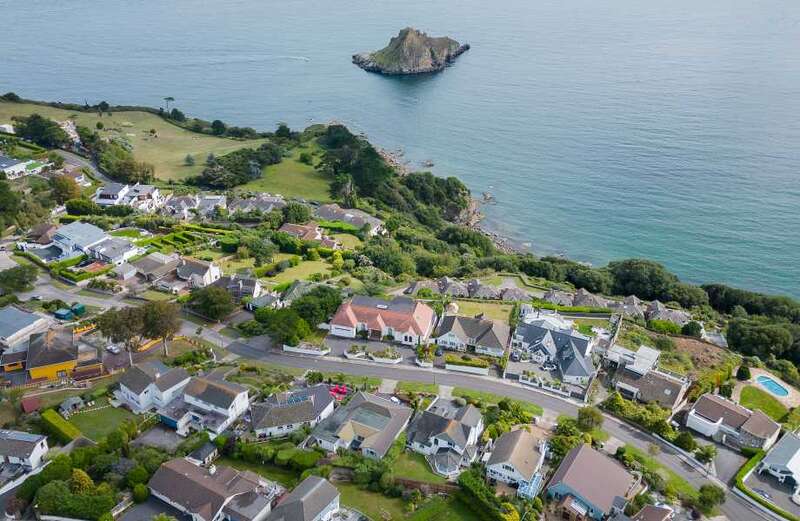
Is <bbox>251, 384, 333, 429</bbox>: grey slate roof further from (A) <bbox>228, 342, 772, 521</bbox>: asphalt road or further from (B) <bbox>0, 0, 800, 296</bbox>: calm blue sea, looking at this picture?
(B) <bbox>0, 0, 800, 296</bbox>: calm blue sea

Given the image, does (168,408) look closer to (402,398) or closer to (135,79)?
(402,398)

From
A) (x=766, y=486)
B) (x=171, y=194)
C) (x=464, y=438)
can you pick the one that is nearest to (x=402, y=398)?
(x=464, y=438)

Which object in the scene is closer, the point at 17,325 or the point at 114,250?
the point at 17,325

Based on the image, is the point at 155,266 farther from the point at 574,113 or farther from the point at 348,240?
the point at 574,113

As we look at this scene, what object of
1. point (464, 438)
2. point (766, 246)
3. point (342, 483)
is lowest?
point (342, 483)

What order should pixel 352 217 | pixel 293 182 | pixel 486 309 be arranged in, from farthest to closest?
pixel 293 182 < pixel 352 217 < pixel 486 309

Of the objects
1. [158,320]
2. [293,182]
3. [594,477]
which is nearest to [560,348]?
[594,477]

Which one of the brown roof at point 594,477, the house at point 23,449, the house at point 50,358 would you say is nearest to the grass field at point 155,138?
the house at point 50,358

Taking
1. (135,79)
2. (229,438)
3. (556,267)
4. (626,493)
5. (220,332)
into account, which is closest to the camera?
(626,493)
